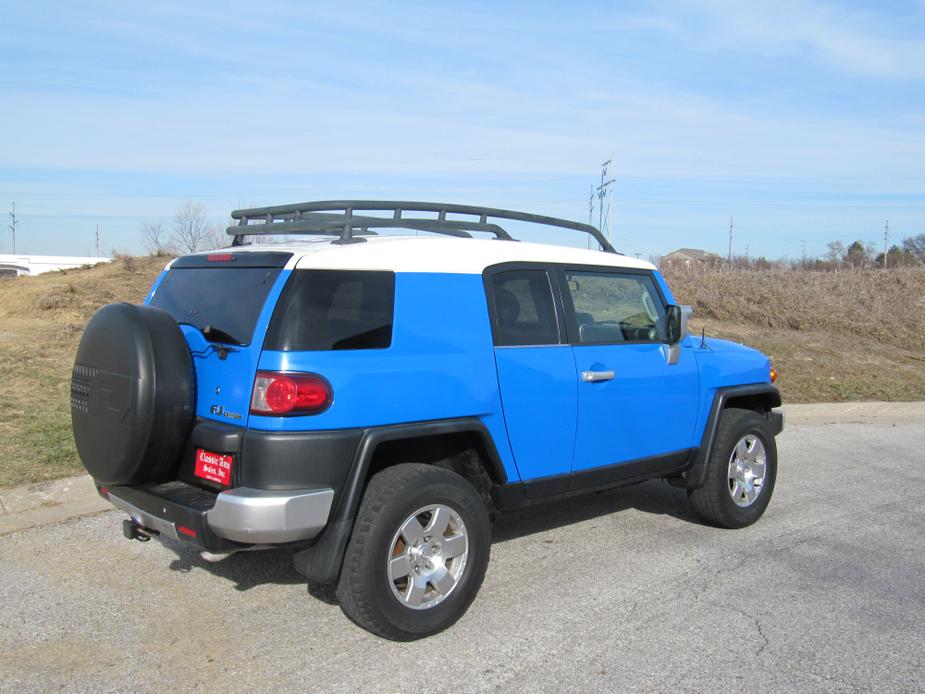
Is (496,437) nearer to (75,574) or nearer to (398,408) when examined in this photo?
(398,408)

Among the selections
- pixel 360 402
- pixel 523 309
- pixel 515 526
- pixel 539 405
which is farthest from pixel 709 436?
pixel 360 402

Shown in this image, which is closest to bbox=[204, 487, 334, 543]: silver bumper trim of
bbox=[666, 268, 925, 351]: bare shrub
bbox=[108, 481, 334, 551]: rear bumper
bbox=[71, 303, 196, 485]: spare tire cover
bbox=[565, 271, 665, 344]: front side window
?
bbox=[108, 481, 334, 551]: rear bumper

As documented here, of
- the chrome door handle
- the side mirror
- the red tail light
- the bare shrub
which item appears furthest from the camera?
the bare shrub

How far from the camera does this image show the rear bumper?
363cm

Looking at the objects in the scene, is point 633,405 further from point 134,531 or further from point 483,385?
point 134,531

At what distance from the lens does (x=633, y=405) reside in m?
5.22

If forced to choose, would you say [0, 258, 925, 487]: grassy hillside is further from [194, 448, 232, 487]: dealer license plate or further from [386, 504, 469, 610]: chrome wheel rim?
[386, 504, 469, 610]: chrome wheel rim

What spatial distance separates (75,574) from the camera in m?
4.86

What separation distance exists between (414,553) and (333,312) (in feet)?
4.05

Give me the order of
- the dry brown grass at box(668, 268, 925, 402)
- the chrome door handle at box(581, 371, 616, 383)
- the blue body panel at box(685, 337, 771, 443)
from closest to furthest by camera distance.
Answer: the chrome door handle at box(581, 371, 616, 383) → the blue body panel at box(685, 337, 771, 443) → the dry brown grass at box(668, 268, 925, 402)

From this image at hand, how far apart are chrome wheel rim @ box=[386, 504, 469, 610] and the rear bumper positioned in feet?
1.50

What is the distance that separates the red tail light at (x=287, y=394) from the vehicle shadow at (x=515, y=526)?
4.54ft

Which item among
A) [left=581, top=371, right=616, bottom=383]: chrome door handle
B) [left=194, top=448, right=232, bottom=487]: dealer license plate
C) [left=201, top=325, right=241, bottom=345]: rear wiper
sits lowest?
[left=194, top=448, right=232, bottom=487]: dealer license plate

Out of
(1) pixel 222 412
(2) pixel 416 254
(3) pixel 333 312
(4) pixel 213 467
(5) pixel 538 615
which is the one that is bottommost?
(5) pixel 538 615
